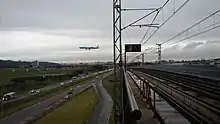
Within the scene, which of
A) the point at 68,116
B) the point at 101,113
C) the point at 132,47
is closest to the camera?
the point at 132,47

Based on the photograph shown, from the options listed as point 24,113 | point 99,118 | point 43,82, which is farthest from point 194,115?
point 43,82

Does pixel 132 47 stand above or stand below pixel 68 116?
above

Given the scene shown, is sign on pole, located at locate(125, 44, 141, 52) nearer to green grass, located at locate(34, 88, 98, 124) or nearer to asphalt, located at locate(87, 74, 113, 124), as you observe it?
green grass, located at locate(34, 88, 98, 124)

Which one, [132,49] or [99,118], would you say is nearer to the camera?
[132,49]

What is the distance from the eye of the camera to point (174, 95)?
46.8 ft

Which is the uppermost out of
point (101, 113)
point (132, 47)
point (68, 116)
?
point (132, 47)

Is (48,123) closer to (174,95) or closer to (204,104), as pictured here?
(174,95)

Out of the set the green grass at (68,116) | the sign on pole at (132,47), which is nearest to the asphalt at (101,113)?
the green grass at (68,116)

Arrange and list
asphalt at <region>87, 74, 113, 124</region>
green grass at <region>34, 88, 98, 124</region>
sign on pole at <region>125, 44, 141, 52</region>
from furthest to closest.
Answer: asphalt at <region>87, 74, 113, 124</region>, green grass at <region>34, 88, 98, 124</region>, sign on pole at <region>125, 44, 141, 52</region>

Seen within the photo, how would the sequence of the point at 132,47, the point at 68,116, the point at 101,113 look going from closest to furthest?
1. the point at 132,47
2. the point at 68,116
3. the point at 101,113

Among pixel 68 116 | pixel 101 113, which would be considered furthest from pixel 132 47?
pixel 101 113

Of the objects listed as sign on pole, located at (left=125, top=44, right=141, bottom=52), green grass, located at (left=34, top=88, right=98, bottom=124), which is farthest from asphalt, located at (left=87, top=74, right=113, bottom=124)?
sign on pole, located at (left=125, top=44, right=141, bottom=52)

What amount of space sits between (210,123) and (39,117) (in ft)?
139

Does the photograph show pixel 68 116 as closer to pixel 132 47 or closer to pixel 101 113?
pixel 101 113
